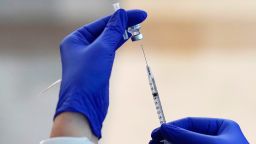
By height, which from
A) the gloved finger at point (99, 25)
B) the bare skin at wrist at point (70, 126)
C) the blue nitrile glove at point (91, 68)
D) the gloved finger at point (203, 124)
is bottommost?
the gloved finger at point (203, 124)

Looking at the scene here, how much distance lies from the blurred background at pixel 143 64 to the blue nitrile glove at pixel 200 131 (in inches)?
14.0

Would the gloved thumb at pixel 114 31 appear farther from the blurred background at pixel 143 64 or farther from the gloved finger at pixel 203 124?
the blurred background at pixel 143 64

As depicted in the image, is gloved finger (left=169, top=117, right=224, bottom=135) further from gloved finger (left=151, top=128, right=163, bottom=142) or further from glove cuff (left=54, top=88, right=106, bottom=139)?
glove cuff (left=54, top=88, right=106, bottom=139)

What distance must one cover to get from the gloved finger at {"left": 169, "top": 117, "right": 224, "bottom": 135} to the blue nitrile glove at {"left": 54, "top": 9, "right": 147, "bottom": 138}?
0.27 m

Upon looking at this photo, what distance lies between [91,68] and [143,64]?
57cm

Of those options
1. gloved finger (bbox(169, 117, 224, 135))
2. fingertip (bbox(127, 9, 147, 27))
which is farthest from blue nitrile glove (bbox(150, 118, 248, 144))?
fingertip (bbox(127, 9, 147, 27))

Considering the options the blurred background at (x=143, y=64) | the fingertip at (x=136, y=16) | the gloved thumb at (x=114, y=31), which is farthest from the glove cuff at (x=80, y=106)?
the blurred background at (x=143, y=64)

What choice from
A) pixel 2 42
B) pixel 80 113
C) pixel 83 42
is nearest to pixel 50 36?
pixel 2 42

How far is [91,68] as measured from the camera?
→ 2.79 ft

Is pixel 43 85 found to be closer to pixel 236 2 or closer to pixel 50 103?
pixel 50 103

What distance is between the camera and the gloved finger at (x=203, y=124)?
1.04m

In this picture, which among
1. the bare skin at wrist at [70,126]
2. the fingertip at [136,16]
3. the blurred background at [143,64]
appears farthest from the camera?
the blurred background at [143,64]

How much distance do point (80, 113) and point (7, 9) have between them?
0.71m

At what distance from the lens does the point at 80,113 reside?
82cm
